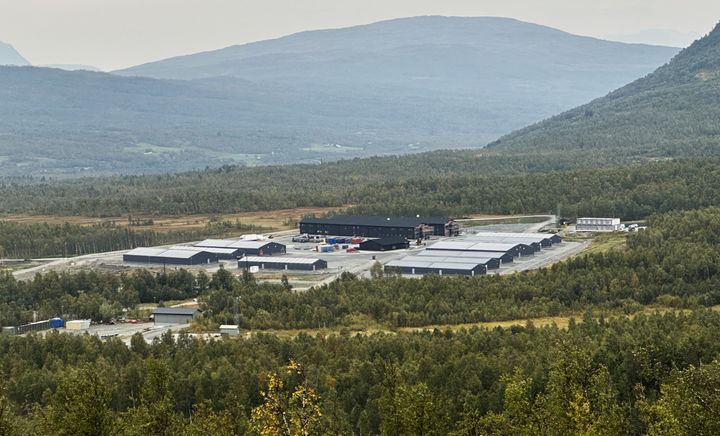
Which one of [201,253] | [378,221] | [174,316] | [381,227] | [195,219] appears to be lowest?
[174,316]

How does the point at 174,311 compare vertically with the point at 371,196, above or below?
below

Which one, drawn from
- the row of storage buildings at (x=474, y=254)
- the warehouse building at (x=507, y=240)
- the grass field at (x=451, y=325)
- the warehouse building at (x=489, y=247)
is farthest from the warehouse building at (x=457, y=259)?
the grass field at (x=451, y=325)

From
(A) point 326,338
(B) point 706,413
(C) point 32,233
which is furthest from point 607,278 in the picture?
(C) point 32,233

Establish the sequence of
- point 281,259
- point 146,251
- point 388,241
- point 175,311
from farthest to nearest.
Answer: point 146,251, point 388,241, point 281,259, point 175,311

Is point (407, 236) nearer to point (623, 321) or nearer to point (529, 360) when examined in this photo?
point (623, 321)

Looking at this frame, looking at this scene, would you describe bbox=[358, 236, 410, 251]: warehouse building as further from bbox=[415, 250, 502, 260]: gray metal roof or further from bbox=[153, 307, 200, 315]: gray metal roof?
bbox=[153, 307, 200, 315]: gray metal roof

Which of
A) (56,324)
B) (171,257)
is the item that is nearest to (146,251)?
(171,257)

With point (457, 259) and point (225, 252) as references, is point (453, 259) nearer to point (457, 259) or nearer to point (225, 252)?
point (457, 259)
